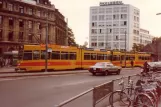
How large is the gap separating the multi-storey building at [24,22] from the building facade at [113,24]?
70.9 metres

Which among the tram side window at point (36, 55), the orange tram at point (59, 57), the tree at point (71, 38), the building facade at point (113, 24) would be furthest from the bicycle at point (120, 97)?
the building facade at point (113, 24)

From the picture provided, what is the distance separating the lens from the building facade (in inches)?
5719

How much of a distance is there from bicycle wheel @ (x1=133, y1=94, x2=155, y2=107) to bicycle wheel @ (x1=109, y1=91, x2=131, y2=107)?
877 millimetres

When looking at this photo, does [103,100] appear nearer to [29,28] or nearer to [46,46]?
[46,46]

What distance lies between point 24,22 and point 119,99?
202 feet

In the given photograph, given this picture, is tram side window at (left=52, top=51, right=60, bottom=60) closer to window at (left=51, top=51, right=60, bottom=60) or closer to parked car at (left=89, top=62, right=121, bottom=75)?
window at (left=51, top=51, right=60, bottom=60)

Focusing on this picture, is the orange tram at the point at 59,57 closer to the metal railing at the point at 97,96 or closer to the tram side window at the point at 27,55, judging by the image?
the tram side window at the point at 27,55

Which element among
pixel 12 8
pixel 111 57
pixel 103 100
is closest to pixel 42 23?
pixel 12 8

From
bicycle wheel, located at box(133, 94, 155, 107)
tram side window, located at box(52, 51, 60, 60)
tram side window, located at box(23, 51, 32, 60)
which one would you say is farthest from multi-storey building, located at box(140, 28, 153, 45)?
bicycle wheel, located at box(133, 94, 155, 107)

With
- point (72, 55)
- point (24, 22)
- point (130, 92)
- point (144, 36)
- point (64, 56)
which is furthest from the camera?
point (144, 36)

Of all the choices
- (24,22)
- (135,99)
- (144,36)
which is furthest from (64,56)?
(144,36)

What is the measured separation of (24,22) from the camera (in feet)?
230

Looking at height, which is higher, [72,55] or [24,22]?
[24,22]

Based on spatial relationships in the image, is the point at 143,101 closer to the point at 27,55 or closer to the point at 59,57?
the point at 27,55
